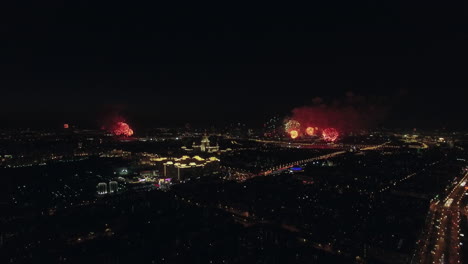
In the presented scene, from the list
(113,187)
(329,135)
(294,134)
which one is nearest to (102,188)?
(113,187)

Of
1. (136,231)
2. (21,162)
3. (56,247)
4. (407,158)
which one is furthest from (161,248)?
(407,158)

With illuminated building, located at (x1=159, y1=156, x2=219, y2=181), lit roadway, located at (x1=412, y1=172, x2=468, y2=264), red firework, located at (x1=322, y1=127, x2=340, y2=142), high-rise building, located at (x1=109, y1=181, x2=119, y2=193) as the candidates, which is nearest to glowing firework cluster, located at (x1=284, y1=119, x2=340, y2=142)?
red firework, located at (x1=322, y1=127, x2=340, y2=142)

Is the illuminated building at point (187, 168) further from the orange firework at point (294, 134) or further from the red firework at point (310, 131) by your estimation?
the red firework at point (310, 131)

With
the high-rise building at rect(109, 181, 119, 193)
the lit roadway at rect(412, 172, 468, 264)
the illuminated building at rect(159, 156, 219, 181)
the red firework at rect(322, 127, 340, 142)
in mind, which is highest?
the red firework at rect(322, 127, 340, 142)

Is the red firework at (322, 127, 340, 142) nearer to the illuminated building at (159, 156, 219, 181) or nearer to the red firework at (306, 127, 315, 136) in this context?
the red firework at (306, 127, 315, 136)

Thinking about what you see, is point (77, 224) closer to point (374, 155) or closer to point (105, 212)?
point (105, 212)

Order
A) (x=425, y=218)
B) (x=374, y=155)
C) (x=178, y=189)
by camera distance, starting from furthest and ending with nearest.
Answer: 1. (x=374, y=155)
2. (x=178, y=189)
3. (x=425, y=218)

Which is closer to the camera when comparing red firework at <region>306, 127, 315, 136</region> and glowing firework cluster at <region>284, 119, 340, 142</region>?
glowing firework cluster at <region>284, 119, 340, 142</region>

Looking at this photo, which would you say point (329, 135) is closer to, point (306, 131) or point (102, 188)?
point (306, 131)
